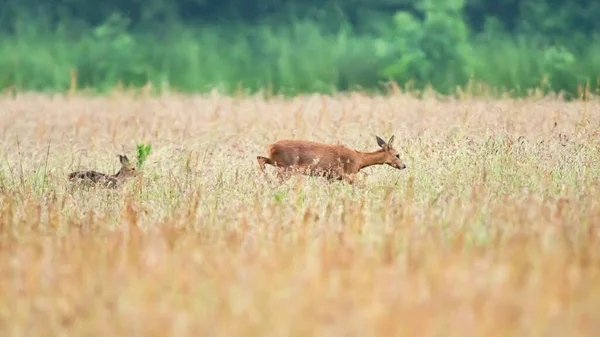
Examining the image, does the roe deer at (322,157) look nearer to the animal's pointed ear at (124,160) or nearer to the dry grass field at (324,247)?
the dry grass field at (324,247)

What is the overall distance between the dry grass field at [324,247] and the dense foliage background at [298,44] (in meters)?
10.8

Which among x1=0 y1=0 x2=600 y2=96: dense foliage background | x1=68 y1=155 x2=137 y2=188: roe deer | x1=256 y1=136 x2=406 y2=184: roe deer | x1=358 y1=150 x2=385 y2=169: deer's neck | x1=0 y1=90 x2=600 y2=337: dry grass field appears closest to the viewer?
x1=0 y1=90 x2=600 y2=337: dry grass field

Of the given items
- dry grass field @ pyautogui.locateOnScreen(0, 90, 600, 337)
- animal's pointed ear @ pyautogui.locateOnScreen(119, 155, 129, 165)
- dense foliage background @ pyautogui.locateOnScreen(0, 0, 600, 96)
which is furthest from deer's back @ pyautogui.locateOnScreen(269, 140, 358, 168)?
dense foliage background @ pyautogui.locateOnScreen(0, 0, 600, 96)

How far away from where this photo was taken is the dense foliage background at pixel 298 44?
72.3ft

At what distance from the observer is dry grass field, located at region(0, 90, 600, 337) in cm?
451

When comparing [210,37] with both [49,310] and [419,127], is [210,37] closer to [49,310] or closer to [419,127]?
[419,127]

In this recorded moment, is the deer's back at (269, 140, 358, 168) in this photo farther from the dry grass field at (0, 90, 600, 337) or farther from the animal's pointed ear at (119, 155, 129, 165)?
the animal's pointed ear at (119, 155, 129, 165)

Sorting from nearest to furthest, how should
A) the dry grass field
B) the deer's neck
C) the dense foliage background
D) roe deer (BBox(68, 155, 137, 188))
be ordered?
1. the dry grass field
2. roe deer (BBox(68, 155, 137, 188))
3. the deer's neck
4. the dense foliage background

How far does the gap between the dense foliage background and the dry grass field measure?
10.8m

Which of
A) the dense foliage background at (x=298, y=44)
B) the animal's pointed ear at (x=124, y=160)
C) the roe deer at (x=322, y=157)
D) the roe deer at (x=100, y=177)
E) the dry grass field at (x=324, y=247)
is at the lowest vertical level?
the dry grass field at (x=324, y=247)

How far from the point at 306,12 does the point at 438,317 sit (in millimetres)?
21506

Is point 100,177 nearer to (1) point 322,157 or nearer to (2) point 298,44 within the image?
(1) point 322,157

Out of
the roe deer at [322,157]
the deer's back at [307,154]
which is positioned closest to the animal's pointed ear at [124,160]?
the roe deer at [322,157]

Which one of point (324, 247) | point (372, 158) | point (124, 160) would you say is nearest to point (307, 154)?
point (372, 158)
